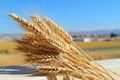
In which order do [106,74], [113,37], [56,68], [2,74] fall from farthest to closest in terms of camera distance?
[113,37] → [2,74] → [106,74] → [56,68]

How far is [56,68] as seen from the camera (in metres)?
1.50

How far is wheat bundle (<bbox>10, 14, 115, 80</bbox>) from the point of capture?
59.6 inches

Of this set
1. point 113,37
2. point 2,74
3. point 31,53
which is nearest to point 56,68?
point 31,53

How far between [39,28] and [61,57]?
14 cm

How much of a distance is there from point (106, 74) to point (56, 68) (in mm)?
227

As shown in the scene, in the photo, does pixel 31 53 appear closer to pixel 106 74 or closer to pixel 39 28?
pixel 39 28

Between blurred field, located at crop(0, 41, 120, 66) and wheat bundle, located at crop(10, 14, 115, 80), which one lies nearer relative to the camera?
wheat bundle, located at crop(10, 14, 115, 80)

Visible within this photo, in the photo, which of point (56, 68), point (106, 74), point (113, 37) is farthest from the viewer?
point (113, 37)

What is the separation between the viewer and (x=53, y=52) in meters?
1.55

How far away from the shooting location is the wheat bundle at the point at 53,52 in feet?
4.96

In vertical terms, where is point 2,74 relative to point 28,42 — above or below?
below

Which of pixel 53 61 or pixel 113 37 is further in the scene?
pixel 113 37

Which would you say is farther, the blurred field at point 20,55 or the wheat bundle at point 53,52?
the blurred field at point 20,55

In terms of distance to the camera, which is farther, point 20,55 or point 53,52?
point 20,55
